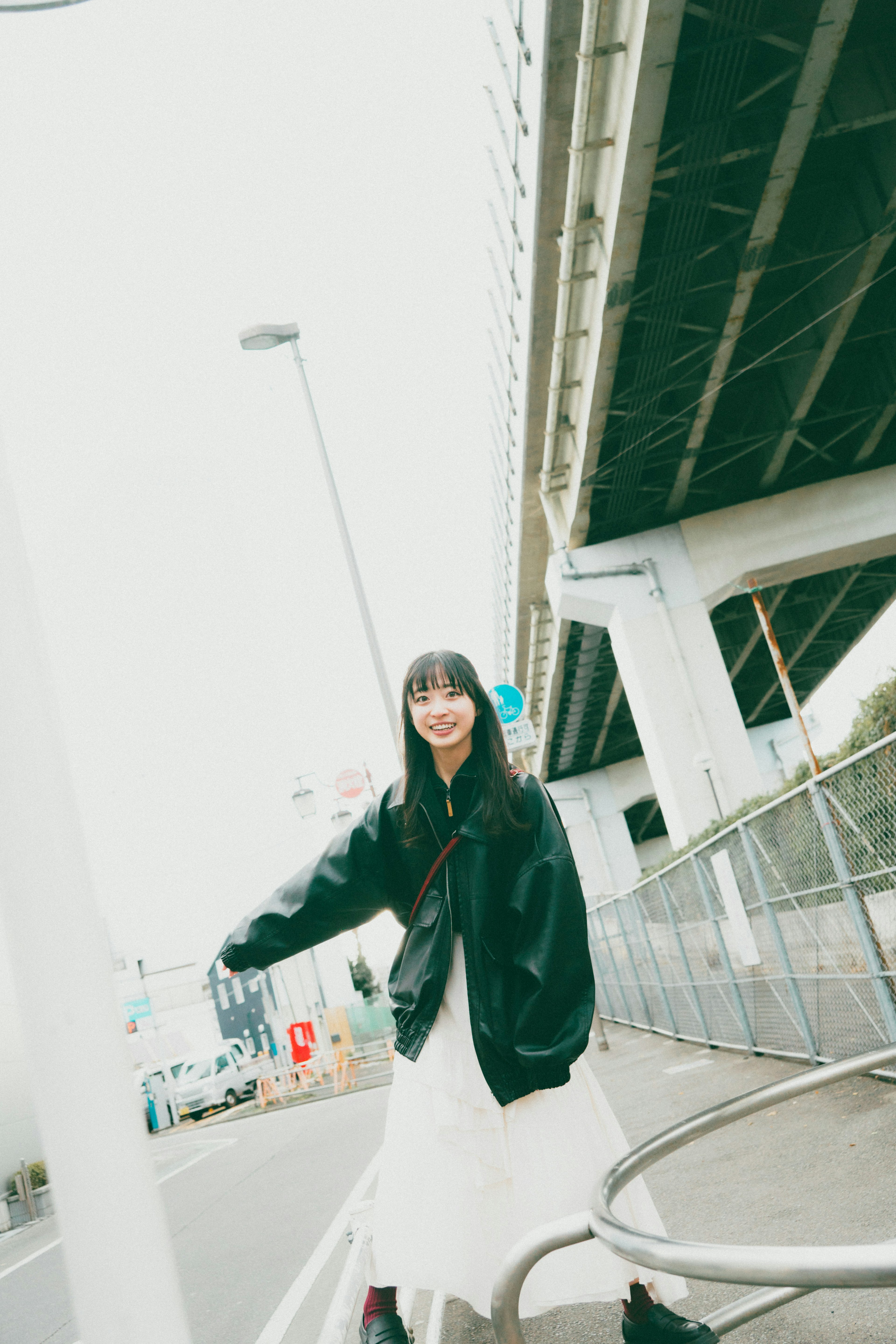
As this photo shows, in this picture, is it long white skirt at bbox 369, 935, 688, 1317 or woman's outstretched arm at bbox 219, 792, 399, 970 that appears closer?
long white skirt at bbox 369, 935, 688, 1317

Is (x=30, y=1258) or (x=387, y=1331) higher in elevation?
(x=387, y=1331)

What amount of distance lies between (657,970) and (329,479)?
775 cm

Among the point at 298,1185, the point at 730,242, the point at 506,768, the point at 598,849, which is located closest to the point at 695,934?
the point at 298,1185

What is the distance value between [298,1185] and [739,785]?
47.0 ft

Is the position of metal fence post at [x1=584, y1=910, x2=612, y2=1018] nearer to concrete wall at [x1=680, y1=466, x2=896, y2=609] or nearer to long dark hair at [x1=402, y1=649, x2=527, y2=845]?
concrete wall at [x1=680, y1=466, x2=896, y2=609]

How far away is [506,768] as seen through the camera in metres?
2.76

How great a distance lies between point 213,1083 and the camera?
27031mm

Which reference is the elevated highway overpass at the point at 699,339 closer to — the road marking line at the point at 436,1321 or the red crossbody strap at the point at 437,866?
the red crossbody strap at the point at 437,866

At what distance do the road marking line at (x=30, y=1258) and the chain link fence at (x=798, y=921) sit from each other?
5844 mm

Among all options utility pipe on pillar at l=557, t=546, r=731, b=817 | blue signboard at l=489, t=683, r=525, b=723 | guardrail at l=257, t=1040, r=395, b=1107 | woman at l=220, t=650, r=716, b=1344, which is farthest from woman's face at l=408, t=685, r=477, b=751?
utility pipe on pillar at l=557, t=546, r=731, b=817

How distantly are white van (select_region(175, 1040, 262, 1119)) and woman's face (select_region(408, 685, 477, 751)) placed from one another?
86.0ft

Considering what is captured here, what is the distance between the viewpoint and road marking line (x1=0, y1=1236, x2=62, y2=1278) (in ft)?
28.6

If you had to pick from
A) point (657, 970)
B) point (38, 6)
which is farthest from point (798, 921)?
point (38, 6)

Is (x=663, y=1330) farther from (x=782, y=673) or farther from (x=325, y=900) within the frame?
(x=782, y=673)
